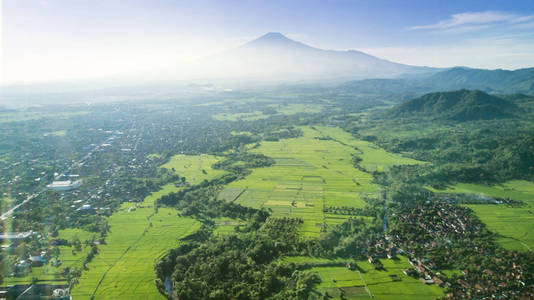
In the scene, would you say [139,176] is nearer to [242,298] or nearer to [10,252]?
[10,252]

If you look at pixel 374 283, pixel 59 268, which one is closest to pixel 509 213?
pixel 374 283

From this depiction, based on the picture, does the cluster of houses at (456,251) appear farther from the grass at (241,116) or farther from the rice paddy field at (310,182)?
the grass at (241,116)

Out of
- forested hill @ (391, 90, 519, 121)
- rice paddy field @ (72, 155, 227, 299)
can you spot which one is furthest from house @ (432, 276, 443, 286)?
forested hill @ (391, 90, 519, 121)

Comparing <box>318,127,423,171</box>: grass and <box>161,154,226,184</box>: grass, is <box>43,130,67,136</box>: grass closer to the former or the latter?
<box>161,154,226,184</box>: grass

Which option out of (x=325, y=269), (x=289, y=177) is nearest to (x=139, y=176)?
(x=289, y=177)

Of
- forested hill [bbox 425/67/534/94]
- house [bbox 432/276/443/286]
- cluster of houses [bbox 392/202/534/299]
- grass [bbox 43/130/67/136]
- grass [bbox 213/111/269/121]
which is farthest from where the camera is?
forested hill [bbox 425/67/534/94]

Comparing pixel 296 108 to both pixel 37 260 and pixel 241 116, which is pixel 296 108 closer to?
pixel 241 116
